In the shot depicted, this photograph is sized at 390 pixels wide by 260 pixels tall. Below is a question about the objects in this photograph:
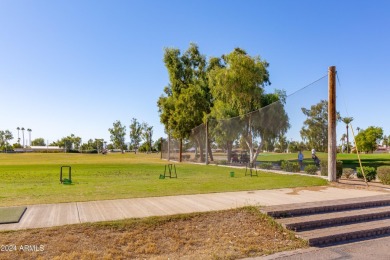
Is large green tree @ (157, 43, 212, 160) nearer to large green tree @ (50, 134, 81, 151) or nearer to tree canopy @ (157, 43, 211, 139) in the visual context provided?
tree canopy @ (157, 43, 211, 139)

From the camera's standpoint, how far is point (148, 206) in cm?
654

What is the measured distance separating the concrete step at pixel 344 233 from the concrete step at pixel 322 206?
0.62m

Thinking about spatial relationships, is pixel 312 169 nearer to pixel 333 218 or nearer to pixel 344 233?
pixel 333 218

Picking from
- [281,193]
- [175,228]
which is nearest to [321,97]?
[281,193]

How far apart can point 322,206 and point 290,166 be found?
10.1 metres

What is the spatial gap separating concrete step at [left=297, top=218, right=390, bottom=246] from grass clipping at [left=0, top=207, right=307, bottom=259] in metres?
0.26

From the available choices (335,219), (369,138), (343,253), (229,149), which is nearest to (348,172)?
(335,219)

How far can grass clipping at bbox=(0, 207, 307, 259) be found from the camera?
4.26 m

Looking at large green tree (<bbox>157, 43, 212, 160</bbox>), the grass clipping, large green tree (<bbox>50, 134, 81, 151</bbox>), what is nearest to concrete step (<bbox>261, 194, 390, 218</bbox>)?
the grass clipping

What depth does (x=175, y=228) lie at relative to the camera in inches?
205

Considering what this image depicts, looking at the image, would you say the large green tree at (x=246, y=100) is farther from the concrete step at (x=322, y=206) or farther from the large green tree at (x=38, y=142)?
the large green tree at (x=38, y=142)

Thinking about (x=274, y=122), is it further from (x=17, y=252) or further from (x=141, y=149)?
(x=141, y=149)

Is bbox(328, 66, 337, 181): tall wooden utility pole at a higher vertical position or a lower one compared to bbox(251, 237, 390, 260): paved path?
higher

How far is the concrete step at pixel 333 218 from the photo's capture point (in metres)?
5.41
